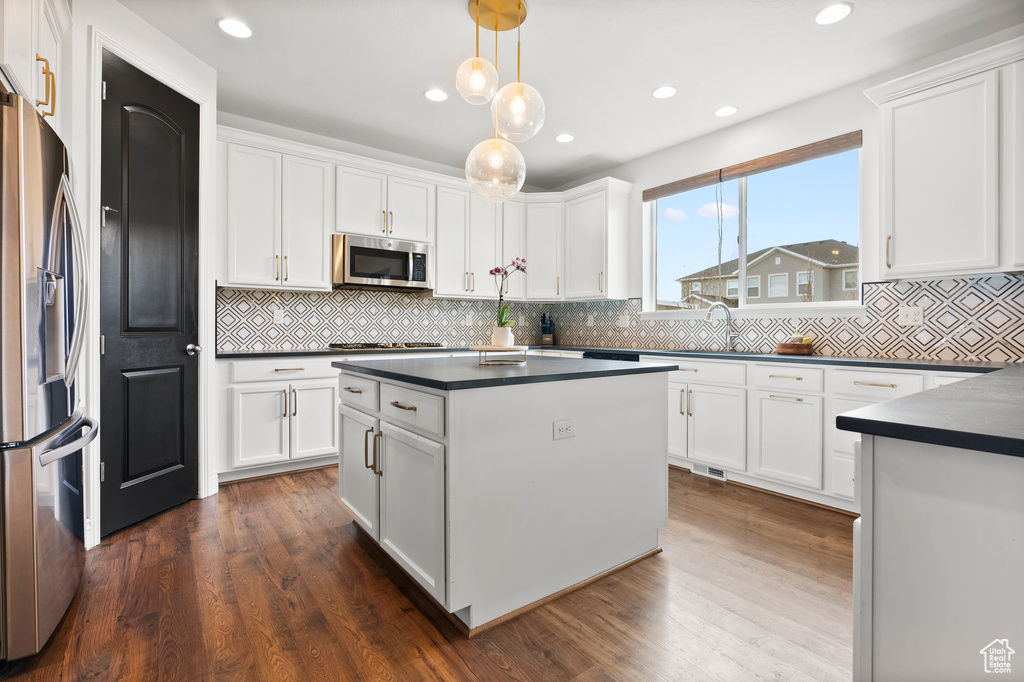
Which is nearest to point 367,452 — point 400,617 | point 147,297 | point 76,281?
point 400,617

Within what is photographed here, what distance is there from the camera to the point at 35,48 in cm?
187

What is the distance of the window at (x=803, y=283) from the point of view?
3.54 meters

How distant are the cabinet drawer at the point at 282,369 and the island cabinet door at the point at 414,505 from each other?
5.71 feet

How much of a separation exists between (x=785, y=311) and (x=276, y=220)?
12.5 ft

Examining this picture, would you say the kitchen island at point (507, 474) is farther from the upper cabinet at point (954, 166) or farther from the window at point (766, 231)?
the window at point (766, 231)

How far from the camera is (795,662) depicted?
4.95 ft

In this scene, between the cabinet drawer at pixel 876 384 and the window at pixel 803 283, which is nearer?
the cabinet drawer at pixel 876 384

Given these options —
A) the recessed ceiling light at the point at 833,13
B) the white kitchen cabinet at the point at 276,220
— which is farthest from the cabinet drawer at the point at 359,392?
the recessed ceiling light at the point at 833,13

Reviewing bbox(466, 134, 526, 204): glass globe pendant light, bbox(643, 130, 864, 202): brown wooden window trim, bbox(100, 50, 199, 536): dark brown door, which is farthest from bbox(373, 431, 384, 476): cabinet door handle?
bbox(643, 130, 864, 202): brown wooden window trim

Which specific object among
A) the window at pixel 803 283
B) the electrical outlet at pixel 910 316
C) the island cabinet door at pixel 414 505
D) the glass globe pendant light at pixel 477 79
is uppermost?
the glass globe pendant light at pixel 477 79

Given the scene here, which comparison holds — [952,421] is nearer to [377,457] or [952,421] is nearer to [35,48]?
[377,457]

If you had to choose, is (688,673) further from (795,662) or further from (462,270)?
(462,270)

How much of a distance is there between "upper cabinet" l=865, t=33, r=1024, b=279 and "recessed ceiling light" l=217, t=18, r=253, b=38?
11.4 feet

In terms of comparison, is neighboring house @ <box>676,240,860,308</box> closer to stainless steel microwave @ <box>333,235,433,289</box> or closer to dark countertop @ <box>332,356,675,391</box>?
dark countertop @ <box>332,356,675,391</box>
